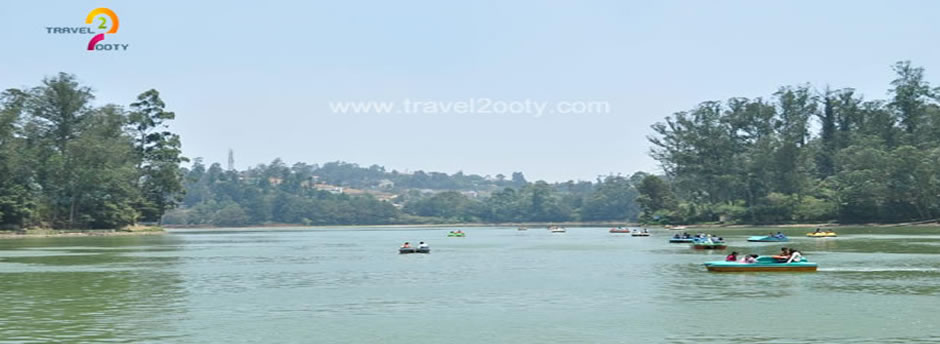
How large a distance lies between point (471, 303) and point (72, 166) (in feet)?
396

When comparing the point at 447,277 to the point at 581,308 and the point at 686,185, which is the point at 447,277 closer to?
the point at 581,308

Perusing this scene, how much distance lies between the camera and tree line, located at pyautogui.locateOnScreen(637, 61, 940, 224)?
154 m

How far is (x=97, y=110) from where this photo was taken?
532 ft

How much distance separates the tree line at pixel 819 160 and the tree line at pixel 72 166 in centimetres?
10473

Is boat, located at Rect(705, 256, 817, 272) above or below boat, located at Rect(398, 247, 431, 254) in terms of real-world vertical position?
below

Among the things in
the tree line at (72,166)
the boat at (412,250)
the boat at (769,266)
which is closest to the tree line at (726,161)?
the tree line at (72,166)

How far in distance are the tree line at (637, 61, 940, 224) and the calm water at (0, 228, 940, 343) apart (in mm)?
92269

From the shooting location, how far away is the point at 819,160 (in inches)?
7790

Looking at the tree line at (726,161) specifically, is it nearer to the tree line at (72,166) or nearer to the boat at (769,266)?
the tree line at (72,166)

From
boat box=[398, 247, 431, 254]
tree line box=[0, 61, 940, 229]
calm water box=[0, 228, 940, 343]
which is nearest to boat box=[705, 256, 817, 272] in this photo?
calm water box=[0, 228, 940, 343]

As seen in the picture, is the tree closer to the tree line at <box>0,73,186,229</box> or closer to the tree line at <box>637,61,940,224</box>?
the tree line at <box>0,73,186,229</box>

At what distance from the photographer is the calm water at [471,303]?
1252 inches

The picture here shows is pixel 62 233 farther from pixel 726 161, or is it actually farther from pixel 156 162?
pixel 726 161

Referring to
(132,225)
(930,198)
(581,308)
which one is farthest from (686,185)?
(581,308)
